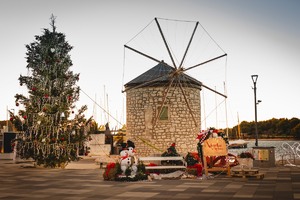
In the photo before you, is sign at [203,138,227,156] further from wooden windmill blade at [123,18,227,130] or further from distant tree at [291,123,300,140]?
distant tree at [291,123,300,140]

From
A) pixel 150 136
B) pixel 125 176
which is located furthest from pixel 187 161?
pixel 150 136

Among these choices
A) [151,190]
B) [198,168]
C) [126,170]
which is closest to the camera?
[151,190]

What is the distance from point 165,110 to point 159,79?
239cm

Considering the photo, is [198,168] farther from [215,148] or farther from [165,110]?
[165,110]

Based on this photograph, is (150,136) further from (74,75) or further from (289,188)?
(289,188)

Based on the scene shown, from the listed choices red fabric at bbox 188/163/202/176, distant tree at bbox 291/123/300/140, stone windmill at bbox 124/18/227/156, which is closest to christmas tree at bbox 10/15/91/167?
red fabric at bbox 188/163/202/176

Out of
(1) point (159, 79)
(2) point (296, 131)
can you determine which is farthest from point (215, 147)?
(2) point (296, 131)

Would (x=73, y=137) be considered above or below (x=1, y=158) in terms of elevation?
above

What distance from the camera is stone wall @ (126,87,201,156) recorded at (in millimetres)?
24391

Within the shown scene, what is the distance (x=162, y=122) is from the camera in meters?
24.5

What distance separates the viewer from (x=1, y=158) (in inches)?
1011

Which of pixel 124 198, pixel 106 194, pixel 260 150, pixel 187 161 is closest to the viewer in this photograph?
pixel 124 198

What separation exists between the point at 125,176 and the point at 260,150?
7630 millimetres

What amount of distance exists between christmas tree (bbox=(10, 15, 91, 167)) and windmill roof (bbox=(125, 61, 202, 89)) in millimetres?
8382
